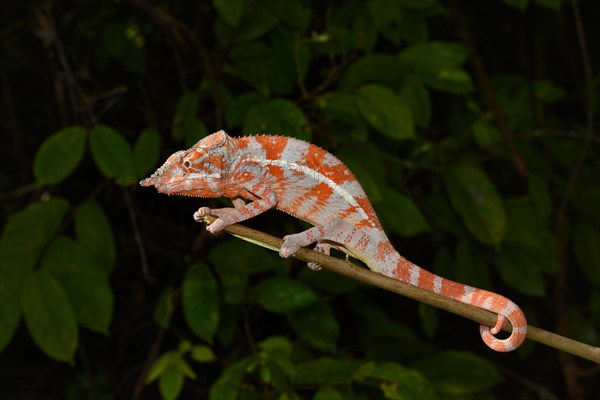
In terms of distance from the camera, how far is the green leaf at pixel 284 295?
61.9 inches

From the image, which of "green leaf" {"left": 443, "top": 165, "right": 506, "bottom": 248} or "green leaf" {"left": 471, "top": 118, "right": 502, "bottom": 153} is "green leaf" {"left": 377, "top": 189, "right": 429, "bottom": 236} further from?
"green leaf" {"left": 471, "top": 118, "right": 502, "bottom": 153}

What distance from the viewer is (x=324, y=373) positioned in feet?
4.82

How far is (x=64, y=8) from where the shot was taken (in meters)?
2.82

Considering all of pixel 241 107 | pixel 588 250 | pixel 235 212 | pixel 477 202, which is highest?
pixel 235 212

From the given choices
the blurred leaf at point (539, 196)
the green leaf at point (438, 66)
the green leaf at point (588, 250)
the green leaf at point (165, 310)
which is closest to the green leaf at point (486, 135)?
the blurred leaf at point (539, 196)

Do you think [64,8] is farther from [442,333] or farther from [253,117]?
[442,333]

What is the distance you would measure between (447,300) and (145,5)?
4.99 feet

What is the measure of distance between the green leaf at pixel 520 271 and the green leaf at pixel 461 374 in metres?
0.27

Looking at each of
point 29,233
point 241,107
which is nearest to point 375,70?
point 241,107

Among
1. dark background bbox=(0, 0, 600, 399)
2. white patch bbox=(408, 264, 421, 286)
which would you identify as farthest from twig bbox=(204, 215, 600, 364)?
dark background bbox=(0, 0, 600, 399)

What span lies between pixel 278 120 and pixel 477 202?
671 millimetres

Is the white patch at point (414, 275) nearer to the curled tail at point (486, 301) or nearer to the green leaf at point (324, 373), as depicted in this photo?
the curled tail at point (486, 301)

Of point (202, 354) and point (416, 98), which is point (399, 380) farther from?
point (416, 98)

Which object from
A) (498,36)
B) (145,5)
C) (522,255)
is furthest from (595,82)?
Answer: (145,5)
